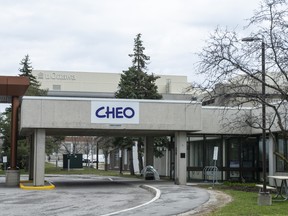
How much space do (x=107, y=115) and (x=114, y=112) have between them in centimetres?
40

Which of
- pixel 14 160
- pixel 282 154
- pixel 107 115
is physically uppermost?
pixel 107 115

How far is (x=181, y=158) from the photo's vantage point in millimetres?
28188

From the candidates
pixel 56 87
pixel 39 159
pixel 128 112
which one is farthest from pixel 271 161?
pixel 56 87

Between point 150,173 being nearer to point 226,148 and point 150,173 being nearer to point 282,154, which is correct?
Result: point 226,148

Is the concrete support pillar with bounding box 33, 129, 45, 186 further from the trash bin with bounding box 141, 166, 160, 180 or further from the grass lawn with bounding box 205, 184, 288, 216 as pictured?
the grass lawn with bounding box 205, 184, 288, 216

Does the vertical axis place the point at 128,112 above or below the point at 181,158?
above

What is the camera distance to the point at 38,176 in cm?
2631

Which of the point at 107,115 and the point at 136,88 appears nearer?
the point at 107,115

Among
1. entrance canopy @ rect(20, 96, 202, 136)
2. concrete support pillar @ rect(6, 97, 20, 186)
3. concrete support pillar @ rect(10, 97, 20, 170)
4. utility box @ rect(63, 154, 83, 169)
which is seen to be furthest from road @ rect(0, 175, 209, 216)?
utility box @ rect(63, 154, 83, 169)

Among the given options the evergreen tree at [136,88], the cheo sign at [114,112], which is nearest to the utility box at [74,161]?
the evergreen tree at [136,88]

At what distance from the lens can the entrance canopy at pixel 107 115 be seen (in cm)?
2588

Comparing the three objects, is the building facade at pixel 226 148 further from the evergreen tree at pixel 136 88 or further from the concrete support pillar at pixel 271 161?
the evergreen tree at pixel 136 88

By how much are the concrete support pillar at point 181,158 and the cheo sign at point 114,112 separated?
298 centimetres

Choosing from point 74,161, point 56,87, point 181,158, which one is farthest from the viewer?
point 56,87
